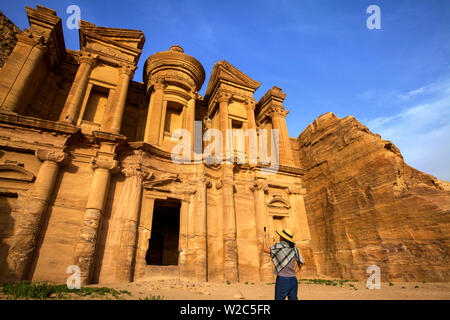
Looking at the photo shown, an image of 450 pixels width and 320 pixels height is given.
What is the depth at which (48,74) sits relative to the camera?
16.5 metres

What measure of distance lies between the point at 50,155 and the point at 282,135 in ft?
53.4

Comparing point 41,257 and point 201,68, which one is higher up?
point 201,68

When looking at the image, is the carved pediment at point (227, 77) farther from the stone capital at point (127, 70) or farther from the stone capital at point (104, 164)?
the stone capital at point (104, 164)

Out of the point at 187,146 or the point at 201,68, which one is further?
the point at 201,68

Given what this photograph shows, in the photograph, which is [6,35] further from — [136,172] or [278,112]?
[278,112]

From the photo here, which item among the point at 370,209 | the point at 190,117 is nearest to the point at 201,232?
the point at 190,117

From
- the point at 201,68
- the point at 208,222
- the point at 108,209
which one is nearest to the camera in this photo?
the point at 108,209

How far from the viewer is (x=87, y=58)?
1553 cm

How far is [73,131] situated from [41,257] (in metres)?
5.93

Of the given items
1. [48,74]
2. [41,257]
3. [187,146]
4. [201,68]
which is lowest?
[41,257]

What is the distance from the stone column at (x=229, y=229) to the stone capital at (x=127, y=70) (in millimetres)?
9146

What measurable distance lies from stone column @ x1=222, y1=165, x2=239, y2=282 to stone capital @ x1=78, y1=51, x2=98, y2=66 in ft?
36.3
